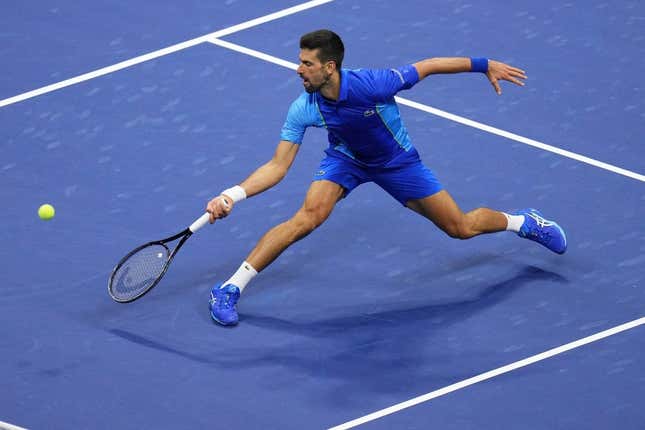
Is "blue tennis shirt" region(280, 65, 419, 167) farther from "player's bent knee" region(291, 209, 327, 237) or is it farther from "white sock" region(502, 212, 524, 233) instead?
"white sock" region(502, 212, 524, 233)

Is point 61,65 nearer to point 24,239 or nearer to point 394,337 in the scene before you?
point 24,239

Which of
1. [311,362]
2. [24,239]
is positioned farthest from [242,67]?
[311,362]

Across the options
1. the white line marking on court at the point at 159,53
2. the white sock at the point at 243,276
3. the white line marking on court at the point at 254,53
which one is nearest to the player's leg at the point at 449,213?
the white sock at the point at 243,276

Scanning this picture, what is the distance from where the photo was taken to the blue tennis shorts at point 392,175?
12.8 m

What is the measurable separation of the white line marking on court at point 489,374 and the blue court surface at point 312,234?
0.02 m

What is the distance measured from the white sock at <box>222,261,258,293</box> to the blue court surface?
24cm

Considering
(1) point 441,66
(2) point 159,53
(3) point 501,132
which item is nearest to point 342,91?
(1) point 441,66

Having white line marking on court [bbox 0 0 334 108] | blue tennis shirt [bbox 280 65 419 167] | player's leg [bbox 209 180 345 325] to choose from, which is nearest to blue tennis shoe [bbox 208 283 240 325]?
player's leg [bbox 209 180 345 325]

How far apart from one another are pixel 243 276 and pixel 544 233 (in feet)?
7.55

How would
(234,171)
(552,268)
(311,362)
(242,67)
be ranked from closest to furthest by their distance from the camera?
(311,362) → (552,268) → (234,171) → (242,67)

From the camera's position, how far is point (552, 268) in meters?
13.4

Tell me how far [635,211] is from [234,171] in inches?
124

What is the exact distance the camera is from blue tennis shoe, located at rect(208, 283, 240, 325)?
41.4ft

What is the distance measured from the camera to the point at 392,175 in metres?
12.8
